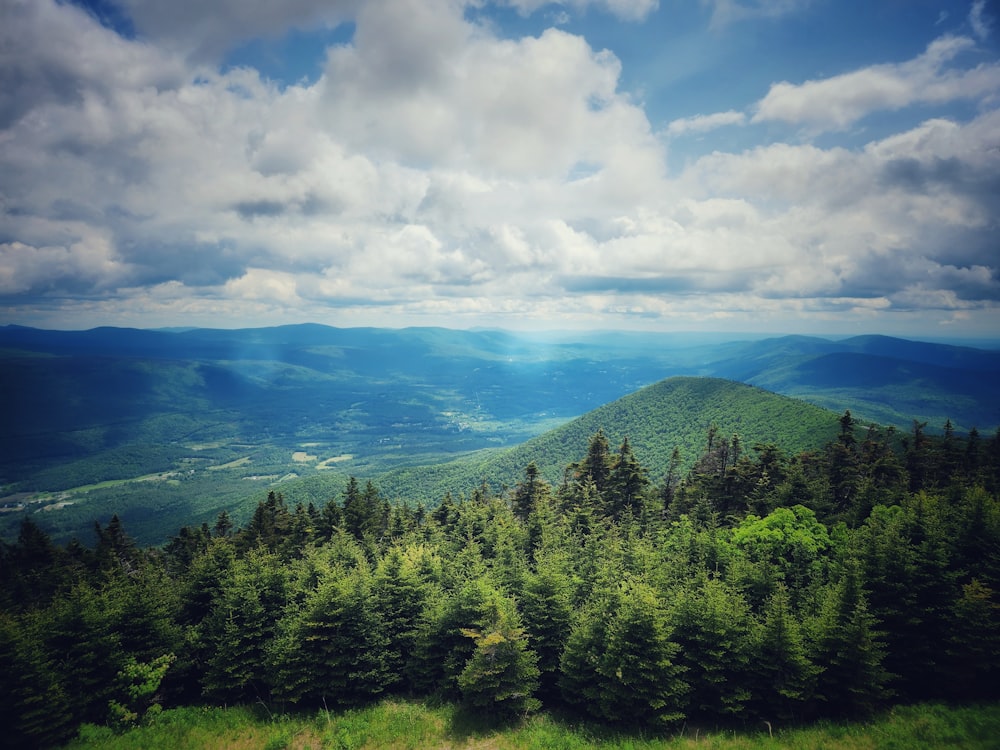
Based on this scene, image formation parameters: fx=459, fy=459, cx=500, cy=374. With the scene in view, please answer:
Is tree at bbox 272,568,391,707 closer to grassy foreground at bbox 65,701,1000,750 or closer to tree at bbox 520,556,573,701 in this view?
grassy foreground at bbox 65,701,1000,750

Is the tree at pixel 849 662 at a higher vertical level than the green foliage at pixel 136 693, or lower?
higher

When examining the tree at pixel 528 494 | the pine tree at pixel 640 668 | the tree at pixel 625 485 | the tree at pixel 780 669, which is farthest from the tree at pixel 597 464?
the tree at pixel 780 669

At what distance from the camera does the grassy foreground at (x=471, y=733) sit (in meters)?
23.8

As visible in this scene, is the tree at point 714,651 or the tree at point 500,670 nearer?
the tree at point 714,651

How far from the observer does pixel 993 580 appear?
92.4 feet

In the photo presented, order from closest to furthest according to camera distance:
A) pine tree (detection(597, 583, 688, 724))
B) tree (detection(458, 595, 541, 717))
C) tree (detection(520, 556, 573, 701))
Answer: pine tree (detection(597, 583, 688, 724))
tree (detection(458, 595, 541, 717))
tree (detection(520, 556, 573, 701))

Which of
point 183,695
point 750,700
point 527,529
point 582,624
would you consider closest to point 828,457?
point 527,529

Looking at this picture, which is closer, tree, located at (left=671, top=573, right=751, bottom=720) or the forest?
the forest

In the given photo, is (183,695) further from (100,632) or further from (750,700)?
(750,700)

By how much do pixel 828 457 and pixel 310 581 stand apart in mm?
68421

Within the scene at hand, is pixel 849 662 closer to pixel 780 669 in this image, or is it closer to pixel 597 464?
pixel 780 669

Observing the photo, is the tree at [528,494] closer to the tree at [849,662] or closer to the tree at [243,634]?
the tree at [243,634]

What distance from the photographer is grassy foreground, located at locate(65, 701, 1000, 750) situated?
2377 cm

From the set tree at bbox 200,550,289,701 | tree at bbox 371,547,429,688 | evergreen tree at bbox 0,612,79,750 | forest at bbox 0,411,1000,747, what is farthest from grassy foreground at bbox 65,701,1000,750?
tree at bbox 371,547,429,688
